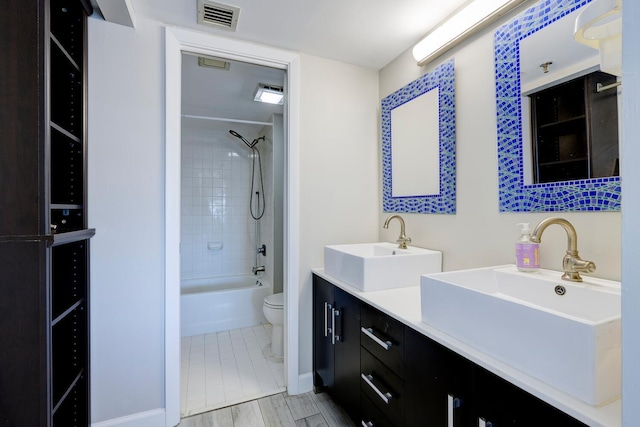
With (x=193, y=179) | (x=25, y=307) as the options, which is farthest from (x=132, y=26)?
(x=193, y=179)

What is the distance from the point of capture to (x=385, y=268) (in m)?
1.49

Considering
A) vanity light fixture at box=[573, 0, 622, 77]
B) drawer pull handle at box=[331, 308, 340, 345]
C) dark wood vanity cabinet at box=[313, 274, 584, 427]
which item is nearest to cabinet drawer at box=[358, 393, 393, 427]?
dark wood vanity cabinet at box=[313, 274, 584, 427]

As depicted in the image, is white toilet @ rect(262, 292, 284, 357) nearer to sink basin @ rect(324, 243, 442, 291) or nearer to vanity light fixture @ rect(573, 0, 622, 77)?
sink basin @ rect(324, 243, 442, 291)

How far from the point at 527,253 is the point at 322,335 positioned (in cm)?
122

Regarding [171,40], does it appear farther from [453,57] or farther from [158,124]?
[453,57]

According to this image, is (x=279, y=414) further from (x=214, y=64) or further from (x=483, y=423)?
(x=214, y=64)

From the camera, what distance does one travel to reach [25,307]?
1.01 m

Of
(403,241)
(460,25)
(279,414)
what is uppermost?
(460,25)

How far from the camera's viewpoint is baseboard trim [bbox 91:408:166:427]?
A: 1.53 meters

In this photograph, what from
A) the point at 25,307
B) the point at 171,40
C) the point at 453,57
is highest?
the point at 171,40

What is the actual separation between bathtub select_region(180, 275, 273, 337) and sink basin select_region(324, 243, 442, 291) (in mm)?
1657

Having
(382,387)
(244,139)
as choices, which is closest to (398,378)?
(382,387)

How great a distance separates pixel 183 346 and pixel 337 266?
1786mm

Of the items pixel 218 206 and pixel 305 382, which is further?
pixel 218 206
